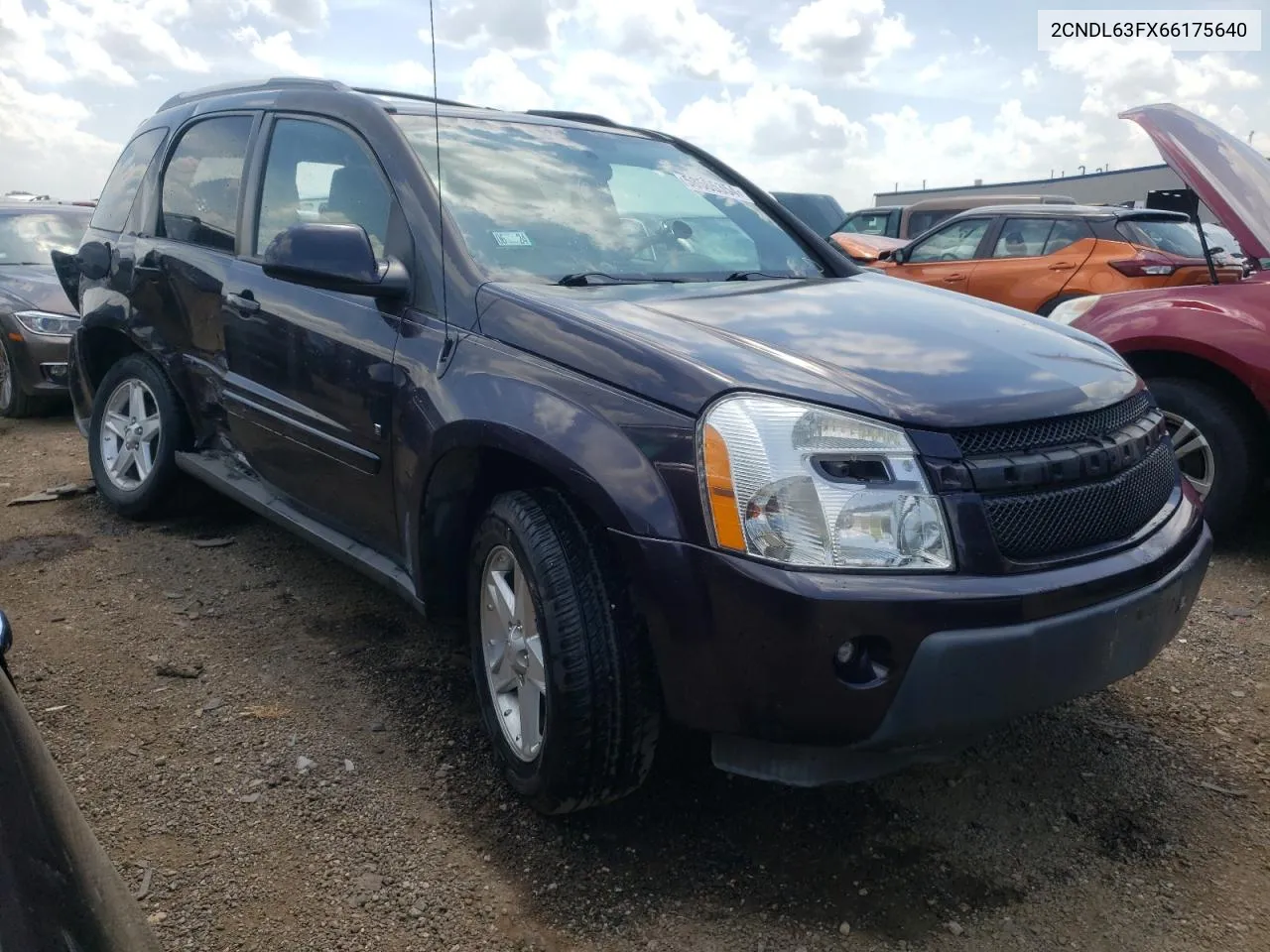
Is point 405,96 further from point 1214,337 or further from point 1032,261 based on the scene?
point 1032,261

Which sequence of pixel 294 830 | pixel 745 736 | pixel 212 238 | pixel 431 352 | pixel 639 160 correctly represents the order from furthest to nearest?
pixel 212 238 → pixel 639 160 → pixel 431 352 → pixel 294 830 → pixel 745 736

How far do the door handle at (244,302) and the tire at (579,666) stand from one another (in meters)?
1.58

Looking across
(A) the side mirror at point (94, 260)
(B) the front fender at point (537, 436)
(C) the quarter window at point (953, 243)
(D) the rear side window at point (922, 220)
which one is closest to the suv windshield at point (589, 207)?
(B) the front fender at point (537, 436)

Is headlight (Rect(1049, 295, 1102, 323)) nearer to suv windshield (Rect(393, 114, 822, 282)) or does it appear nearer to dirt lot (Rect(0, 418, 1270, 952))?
dirt lot (Rect(0, 418, 1270, 952))

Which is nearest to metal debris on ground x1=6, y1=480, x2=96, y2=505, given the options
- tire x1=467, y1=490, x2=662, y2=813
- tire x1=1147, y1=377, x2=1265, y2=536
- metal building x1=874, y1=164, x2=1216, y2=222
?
tire x1=467, y1=490, x2=662, y2=813

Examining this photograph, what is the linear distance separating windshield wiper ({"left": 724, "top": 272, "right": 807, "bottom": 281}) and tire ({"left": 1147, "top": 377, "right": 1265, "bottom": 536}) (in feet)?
6.91

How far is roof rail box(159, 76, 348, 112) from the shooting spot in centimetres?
354

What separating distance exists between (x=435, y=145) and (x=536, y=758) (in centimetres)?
177

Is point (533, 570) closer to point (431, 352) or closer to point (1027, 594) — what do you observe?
point (431, 352)

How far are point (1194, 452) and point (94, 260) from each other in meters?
4.91

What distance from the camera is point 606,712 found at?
7.43ft

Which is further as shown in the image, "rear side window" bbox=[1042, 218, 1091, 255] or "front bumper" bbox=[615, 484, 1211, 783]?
"rear side window" bbox=[1042, 218, 1091, 255]

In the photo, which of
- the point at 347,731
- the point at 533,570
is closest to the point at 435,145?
the point at 533,570

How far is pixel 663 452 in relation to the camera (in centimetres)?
214
